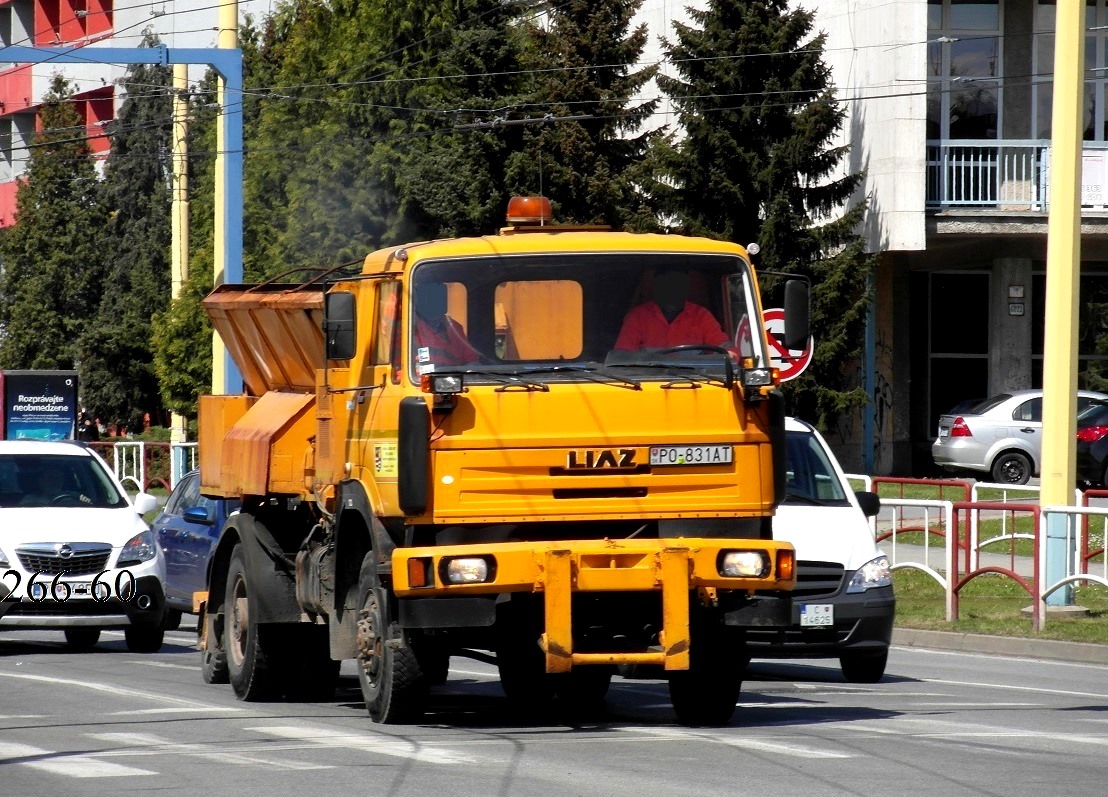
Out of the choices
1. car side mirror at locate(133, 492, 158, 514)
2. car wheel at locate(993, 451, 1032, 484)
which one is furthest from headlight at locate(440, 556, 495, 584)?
car wheel at locate(993, 451, 1032, 484)

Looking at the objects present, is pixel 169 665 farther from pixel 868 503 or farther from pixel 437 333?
pixel 437 333

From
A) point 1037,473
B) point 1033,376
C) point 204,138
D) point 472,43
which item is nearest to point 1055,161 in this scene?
point 1037,473

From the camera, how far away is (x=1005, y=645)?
669 inches

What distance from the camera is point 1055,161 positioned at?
1845 cm

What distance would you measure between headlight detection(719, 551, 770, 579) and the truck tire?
22.7 inches

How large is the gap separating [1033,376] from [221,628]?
2896cm

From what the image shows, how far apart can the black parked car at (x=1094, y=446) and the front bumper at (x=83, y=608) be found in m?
19.6

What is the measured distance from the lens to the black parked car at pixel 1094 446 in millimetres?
32750

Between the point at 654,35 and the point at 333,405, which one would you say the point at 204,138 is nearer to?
the point at 654,35

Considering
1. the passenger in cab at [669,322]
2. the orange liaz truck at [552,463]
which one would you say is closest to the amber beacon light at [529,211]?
the orange liaz truck at [552,463]

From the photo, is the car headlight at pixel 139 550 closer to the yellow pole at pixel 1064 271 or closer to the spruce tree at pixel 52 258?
the yellow pole at pixel 1064 271

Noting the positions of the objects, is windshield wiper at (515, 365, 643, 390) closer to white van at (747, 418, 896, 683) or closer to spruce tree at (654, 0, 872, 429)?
white van at (747, 418, 896, 683)

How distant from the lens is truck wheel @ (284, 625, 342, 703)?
1290cm

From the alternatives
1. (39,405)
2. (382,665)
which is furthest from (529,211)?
(39,405)
